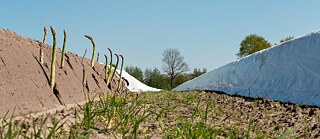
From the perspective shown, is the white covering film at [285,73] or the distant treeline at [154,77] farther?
the distant treeline at [154,77]

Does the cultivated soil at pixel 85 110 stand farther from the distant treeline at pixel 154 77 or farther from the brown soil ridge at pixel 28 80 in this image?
the distant treeline at pixel 154 77

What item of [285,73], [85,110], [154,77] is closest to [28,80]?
[85,110]

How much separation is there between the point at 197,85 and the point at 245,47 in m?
12.0

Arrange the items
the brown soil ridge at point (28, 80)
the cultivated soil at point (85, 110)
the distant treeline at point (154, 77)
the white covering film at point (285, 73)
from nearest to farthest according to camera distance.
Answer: the cultivated soil at point (85, 110) → the brown soil ridge at point (28, 80) → the white covering film at point (285, 73) → the distant treeline at point (154, 77)

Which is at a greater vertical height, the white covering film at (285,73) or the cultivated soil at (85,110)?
the white covering film at (285,73)

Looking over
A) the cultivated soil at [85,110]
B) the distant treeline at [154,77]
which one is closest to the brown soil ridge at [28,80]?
the cultivated soil at [85,110]

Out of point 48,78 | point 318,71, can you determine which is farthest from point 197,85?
point 48,78

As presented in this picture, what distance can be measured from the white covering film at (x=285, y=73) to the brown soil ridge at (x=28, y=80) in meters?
5.17

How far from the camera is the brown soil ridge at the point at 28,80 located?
3861mm

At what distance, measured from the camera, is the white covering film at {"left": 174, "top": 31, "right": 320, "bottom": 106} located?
9001 mm

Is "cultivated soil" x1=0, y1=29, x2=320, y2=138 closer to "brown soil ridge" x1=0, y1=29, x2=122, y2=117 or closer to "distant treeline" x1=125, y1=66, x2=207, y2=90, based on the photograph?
"brown soil ridge" x1=0, y1=29, x2=122, y2=117

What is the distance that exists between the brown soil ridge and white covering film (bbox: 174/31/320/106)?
5.17 meters

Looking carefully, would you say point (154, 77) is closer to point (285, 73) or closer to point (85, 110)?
point (285, 73)

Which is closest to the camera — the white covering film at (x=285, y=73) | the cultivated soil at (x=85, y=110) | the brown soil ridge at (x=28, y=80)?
the cultivated soil at (x=85, y=110)
